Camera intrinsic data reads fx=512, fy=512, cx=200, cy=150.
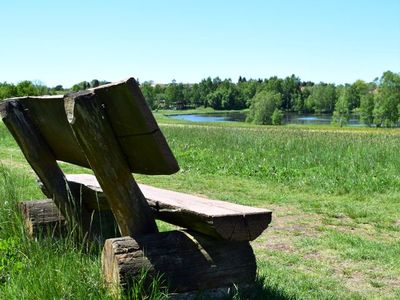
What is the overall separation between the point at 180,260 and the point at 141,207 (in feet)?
1.22

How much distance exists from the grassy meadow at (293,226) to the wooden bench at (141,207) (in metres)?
0.20

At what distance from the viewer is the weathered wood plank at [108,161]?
2578mm

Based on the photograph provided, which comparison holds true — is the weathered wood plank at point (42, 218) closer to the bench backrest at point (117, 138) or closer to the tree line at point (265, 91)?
the bench backrest at point (117, 138)

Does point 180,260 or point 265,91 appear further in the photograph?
point 265,91

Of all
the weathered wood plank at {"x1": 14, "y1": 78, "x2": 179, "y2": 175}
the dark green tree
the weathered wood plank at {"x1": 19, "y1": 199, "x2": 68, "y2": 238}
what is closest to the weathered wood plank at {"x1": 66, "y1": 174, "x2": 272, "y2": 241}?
the weathered wood plank at {"x1": 14, "y1": 78, "x2": 179, "y2": 175}

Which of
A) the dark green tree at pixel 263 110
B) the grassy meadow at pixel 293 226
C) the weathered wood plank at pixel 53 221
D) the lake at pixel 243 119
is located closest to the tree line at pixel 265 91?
the lake at pixel 243 119

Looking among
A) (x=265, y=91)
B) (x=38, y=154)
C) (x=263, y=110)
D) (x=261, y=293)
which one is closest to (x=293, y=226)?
(x=261, y=293)

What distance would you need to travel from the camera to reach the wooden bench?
2570 millimetres

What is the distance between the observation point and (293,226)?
20.7 ft

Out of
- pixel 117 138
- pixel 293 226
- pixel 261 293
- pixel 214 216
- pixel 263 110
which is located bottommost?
pixel 263 110

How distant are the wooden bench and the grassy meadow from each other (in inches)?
8.1

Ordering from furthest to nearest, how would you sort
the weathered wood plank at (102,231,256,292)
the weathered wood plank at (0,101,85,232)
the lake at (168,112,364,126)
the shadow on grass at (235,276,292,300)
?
1. the lake at (168,112,364,126)
2. the weathered wood plank at (0,101,85,232)
3. the shadow on grass at (235,276,292,300)
4. the weathered wood plank at (102,231,256,292)

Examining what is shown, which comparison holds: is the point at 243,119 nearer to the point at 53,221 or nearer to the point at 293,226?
the point at 293,226

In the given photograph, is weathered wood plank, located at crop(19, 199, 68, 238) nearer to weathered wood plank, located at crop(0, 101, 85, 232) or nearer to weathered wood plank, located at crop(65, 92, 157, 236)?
weathered wood plank, located at crop(0, 101, 85, 232)
